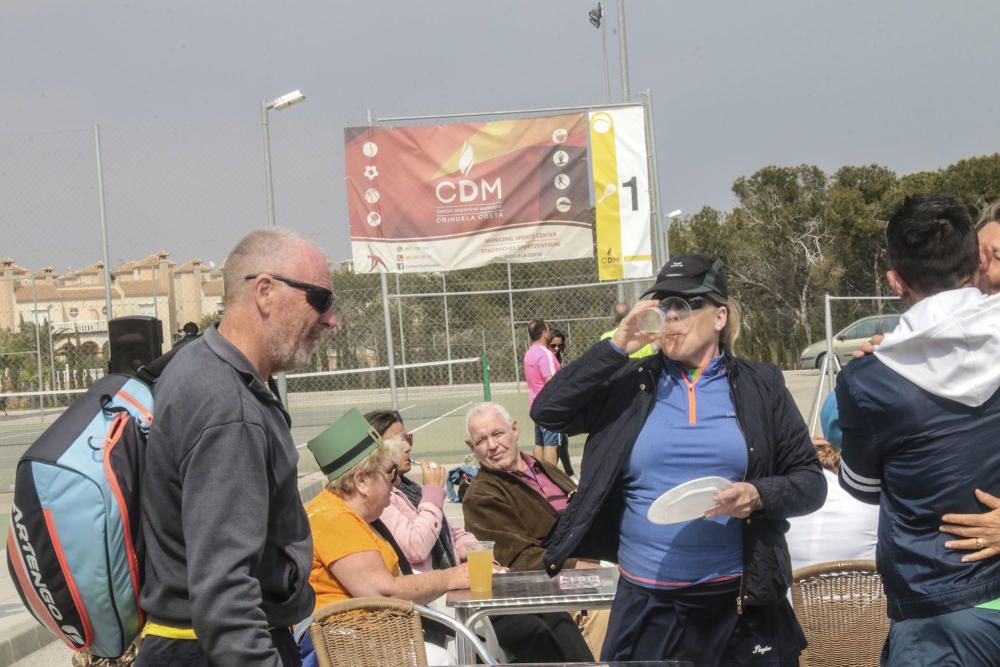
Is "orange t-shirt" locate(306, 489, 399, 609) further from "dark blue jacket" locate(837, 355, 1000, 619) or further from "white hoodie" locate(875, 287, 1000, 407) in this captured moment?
"white hoodie" locate(875, 287, 1000, 407)

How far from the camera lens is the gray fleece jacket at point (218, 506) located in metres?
1.97

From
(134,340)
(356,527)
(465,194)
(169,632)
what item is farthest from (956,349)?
(465,194)

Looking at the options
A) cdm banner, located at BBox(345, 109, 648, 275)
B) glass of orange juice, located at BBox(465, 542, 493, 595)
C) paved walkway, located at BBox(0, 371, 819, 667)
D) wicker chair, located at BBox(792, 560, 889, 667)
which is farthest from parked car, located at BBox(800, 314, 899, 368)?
glass of orange juice, located at BBox(465, 542, 493, 595)

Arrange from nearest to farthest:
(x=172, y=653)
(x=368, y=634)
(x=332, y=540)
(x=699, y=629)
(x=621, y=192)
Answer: (x=172, y=653), (x=699, y=629), (x=368, y=634), (x=332, y=540), (x=621, y=192)

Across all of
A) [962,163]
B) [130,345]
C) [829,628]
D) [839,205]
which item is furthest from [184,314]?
[829,628]

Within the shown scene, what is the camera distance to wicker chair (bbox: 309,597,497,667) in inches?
137

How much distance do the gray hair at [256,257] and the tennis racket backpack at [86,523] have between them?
0.33m

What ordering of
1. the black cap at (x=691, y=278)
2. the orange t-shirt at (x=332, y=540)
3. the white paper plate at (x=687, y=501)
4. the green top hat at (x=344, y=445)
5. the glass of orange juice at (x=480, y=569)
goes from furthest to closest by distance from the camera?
the green top hat at (x=344, y=445), the glass of orange juice at (x=480, y=569), the orange t-shirt at (x=332, y=540), the black cap at (x=691, y=278), the white paper plate at (x=687, y=501)

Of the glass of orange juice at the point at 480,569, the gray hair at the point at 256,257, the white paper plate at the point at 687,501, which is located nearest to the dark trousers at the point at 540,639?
the glass of orange juice at the point at 480,569

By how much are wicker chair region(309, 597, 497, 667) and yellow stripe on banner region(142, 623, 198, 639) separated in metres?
1.35

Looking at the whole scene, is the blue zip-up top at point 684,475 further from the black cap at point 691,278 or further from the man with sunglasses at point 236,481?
the man with sunglasses at point 236,481

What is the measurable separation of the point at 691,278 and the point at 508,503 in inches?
80.4

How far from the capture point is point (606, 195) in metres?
10.1

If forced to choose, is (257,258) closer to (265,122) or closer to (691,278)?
(691,278)
